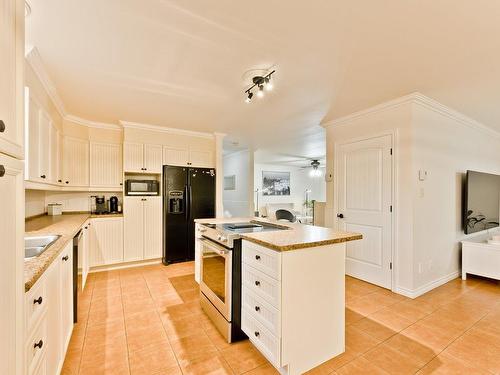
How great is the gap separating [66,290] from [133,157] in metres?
2.64

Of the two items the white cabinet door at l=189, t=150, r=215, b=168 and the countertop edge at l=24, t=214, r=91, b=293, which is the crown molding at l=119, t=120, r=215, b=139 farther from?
the countertop edge at l=24, t=214, r=91, b=293

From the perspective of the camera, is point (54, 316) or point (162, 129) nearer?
point (54, 316)

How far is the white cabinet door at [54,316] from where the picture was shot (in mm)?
1372

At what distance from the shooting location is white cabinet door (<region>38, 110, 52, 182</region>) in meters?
2.49

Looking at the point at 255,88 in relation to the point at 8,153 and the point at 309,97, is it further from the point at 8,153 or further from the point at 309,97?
the point at 8,153

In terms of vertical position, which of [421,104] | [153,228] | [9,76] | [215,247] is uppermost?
[421,104]

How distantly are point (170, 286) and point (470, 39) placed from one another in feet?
12.8

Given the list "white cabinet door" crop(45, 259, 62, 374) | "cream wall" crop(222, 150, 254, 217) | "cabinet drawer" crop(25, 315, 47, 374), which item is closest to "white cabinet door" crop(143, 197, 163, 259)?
"white cabinet door" crop(45, 259, 62, 374)

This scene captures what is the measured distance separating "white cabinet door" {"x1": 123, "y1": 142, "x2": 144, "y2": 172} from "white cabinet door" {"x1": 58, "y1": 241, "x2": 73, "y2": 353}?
2.18 m

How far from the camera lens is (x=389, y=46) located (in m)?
1.94

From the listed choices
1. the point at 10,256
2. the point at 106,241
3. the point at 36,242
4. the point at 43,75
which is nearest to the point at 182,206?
the point at 106,241

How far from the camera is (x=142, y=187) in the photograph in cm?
416

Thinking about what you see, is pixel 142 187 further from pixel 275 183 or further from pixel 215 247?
pixel 275 183

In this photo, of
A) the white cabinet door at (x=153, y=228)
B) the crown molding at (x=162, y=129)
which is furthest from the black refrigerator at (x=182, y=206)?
the crown molding at (x=162, y=129)
